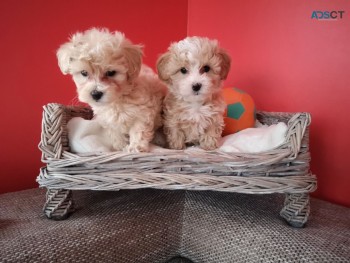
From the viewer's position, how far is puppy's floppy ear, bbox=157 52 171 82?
183cm

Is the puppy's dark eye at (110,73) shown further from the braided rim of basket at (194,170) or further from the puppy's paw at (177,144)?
the puppy's paw at (177,144)

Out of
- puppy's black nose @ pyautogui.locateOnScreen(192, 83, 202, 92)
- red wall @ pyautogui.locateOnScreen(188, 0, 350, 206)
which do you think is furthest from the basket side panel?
red wall @ pyautogui.locateOnScreen(188, 0, 350, 206)

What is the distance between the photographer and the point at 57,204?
155 centimetres

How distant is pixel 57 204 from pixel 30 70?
48.3 inches

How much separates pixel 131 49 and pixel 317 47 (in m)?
1.38

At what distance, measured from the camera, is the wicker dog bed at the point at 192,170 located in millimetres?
1413

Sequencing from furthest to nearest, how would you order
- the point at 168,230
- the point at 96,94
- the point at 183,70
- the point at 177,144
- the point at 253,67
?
the point at 253,67 → the point at 177,144 → the point at 183,70 → the point at 168,230 → the point at 96,94

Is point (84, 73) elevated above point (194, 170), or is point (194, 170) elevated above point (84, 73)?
point (84, 73)

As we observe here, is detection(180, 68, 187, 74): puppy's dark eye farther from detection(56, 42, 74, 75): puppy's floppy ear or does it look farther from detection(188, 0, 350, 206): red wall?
detection(188, 0, 350, 206): red wall

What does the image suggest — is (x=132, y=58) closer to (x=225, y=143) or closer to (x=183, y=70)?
(x=183, y=70)

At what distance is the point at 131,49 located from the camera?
1684 mm

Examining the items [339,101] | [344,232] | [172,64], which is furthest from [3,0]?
[344,232]

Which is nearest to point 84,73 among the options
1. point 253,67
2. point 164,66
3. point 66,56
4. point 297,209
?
point 66,56

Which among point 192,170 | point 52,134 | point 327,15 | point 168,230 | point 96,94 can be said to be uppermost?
point 327,15
